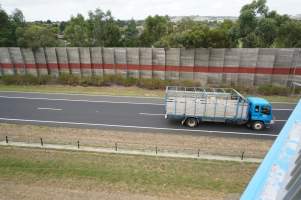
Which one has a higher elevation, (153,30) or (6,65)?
(153,30)

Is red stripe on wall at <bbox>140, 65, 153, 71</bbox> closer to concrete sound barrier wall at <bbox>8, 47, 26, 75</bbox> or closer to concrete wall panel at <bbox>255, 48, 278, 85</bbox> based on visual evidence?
concrete wall panel at <bbox>255, 48, 278, 85</bbox>

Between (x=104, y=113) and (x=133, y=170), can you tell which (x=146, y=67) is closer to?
(x=104, y=113)

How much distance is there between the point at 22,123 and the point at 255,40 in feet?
96.7

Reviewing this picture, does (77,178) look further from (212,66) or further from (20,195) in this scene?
(212,66)

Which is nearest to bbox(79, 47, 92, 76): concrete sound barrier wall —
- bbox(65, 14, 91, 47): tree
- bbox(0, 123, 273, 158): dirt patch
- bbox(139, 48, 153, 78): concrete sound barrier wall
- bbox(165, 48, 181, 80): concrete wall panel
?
bbox(65, 14, 91, 47): tree

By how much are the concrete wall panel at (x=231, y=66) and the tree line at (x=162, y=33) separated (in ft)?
5.78

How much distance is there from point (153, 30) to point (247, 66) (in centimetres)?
1703

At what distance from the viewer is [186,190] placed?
495 inches

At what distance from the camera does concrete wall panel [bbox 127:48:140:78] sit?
34125 millimetres

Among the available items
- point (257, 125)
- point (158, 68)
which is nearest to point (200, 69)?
point (158, 68)

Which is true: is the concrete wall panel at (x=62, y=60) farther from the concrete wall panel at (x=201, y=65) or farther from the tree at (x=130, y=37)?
the concrete wall panel at (x=201, y=65)

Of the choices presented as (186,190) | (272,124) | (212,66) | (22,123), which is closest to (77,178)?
(186,190)

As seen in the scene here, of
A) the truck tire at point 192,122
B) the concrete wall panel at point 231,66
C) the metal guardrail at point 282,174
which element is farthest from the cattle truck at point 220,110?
the metal guardrail at point 282,174

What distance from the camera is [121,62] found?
114 ft
